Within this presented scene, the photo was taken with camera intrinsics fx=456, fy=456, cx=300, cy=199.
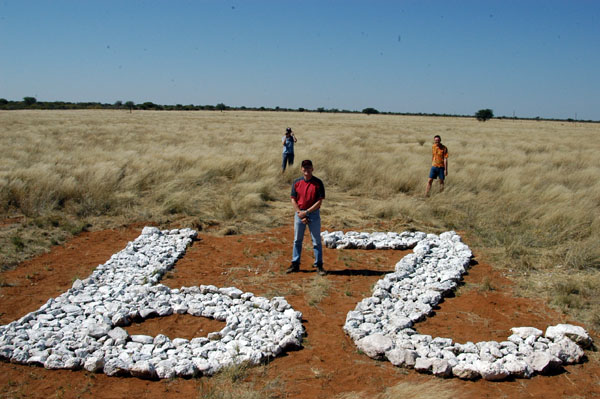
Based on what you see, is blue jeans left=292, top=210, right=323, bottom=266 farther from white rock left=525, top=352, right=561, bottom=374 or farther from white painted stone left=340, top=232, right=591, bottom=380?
white rock left=525, top=352, right=561, bottom=374

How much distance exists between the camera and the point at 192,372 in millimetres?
4703

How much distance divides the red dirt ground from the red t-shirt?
1.27 meters

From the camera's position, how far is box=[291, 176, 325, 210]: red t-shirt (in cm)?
742

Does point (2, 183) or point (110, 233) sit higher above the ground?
point (2, 183)

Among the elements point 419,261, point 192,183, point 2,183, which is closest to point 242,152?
point 192,183

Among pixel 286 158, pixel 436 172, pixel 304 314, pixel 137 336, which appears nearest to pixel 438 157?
pixel 436 172

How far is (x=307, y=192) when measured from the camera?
7477 mm

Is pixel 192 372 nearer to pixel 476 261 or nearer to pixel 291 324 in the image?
pixel 291 324

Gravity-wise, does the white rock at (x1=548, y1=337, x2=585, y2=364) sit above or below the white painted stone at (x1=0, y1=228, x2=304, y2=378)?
above

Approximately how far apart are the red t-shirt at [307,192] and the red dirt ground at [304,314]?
1.27 m

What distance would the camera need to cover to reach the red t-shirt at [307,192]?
742cm

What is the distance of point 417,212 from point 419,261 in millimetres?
3777

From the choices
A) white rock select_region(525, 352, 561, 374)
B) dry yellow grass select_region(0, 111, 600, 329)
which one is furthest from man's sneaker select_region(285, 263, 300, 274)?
white rock select_region(525, 352, 561, 374)

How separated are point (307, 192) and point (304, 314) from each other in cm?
208
